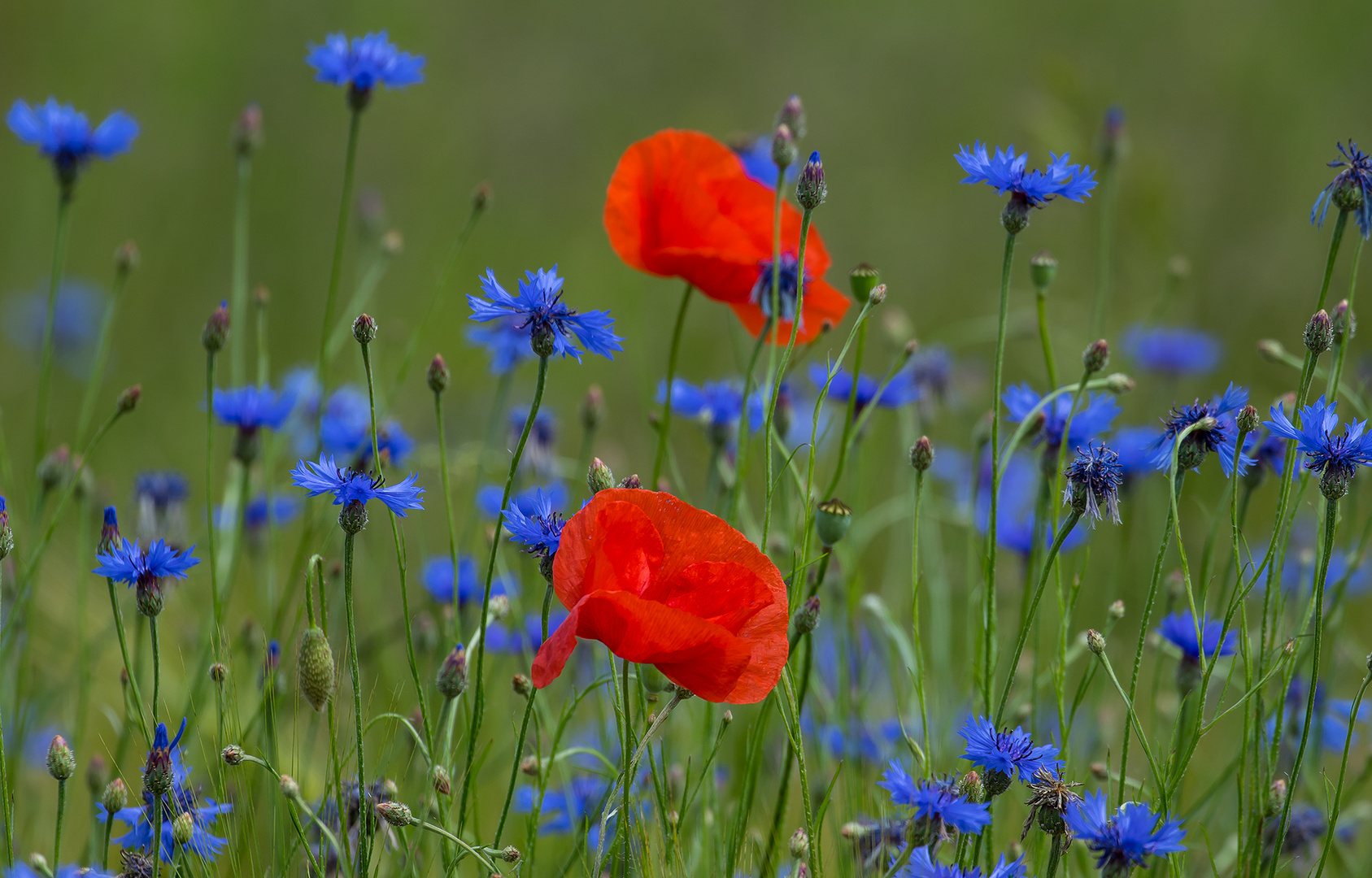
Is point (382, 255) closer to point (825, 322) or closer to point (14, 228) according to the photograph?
point (825, 322)

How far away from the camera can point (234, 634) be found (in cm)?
155

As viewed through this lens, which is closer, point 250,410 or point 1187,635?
point 1187,635

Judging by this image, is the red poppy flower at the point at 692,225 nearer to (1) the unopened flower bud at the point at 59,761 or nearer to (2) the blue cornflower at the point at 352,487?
(2) the blue cornflower at the point at 352,487

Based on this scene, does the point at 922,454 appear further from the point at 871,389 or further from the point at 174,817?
the point at 174,817

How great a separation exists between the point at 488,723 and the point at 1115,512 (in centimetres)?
91

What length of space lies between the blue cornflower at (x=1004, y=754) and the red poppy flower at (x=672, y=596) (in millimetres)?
145

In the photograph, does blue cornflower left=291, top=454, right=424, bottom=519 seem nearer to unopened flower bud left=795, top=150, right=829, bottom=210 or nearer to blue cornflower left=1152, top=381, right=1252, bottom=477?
unopened flower bud left=795, top=150, right=829, bottom=210

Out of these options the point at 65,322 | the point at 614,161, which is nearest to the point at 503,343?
the point at 65,322

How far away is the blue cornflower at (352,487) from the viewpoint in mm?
693

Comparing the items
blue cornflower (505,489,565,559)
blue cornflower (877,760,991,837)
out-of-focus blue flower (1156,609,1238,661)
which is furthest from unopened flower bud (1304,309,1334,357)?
blue cornflower (505,489,565,559)

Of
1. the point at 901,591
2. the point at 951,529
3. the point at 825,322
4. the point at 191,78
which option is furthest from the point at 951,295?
the point at 825,322

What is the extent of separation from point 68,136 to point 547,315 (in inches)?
29.2

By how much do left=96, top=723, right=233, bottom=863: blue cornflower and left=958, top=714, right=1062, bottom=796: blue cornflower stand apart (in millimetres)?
488

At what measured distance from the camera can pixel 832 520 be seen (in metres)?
0.87
